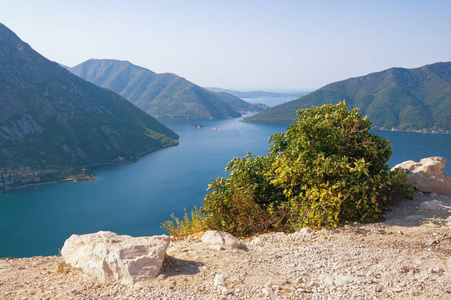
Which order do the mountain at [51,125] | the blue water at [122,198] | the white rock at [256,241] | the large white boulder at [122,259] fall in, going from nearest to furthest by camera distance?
the large white boulder at [122,259] → the white rock at [256,241] → the blue water at [122,198] → the mountain at [51,125]

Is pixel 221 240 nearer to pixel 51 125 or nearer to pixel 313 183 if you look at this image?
pixel 313 183

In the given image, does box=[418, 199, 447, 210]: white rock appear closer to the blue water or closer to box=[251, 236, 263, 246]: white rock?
box=[251, 236, 263, 246]: white rock

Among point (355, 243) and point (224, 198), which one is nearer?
point (355, 243)

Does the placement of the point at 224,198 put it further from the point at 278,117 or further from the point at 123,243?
the point at 278,117

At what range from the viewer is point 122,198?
84.1m

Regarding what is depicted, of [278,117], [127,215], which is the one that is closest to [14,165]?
[127,215]

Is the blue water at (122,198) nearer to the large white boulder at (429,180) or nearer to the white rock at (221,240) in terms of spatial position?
the large white boulder at (429,180)

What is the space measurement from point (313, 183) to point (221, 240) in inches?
108

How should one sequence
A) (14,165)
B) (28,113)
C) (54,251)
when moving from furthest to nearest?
(28,113) → (14,165) → (54,251)

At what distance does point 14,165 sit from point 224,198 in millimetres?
107154

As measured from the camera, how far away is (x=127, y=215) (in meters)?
72.8

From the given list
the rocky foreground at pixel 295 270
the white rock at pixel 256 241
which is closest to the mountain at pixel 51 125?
the rocky foreground at pixel 295 270

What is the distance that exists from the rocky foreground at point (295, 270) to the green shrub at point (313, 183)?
0.60m

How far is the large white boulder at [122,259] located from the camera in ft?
16.8
